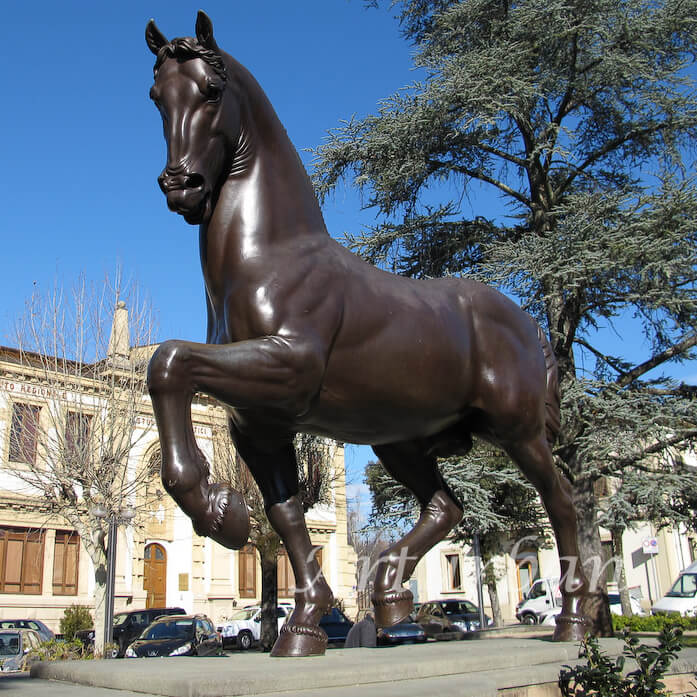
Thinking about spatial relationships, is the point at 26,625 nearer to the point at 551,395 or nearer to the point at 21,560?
the point at 21,560

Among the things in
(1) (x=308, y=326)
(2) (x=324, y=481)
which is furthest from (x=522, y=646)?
(2) (x=324, y=481)

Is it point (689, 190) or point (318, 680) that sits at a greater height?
point (689, 190)

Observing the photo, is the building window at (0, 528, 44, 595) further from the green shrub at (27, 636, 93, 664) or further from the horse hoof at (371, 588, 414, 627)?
the horse hoof at (371, 588, 414, 627)

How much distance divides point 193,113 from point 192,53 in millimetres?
284

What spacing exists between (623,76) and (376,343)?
47.1 feet

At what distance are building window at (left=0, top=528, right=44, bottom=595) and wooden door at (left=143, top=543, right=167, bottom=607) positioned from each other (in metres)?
4.29

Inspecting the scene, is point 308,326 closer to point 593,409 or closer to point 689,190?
point 593,409

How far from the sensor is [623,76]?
15680 millimetres

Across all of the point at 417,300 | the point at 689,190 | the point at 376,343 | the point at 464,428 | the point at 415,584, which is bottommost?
the point at 415,584

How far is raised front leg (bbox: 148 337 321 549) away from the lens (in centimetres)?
283

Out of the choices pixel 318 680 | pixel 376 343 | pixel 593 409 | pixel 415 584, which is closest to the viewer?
pixel 318 680

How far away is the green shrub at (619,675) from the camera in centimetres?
313

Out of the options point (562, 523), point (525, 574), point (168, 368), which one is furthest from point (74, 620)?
point (525, 574)

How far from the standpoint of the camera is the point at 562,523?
14.7ft
